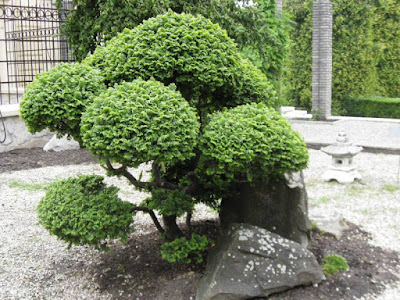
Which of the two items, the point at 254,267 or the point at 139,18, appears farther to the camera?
the point at 139,18

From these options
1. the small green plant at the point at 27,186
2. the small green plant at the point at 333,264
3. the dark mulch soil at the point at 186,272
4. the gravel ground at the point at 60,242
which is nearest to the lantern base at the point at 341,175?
the gravel ground at the point at 60,242

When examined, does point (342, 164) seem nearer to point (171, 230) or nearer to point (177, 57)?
point (171, 230)

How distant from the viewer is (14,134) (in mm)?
8602

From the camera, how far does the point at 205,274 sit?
11.3ft

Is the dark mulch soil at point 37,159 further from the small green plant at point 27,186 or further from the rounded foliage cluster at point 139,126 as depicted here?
the rounded foliage cluster at point 139,126

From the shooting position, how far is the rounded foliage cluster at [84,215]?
3.28m

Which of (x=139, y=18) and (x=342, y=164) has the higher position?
(x=139, y=18)

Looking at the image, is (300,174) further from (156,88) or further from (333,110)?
(333,110)

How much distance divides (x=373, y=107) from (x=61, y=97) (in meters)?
14.0

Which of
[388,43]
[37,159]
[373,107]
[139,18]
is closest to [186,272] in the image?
[139,18]

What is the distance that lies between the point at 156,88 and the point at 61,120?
2.57ft

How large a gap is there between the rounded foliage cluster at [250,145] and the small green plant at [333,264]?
3.21 feet

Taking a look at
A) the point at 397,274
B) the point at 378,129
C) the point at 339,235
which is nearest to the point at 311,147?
the point at 378,129

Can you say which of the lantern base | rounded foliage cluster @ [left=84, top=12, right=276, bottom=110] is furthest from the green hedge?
rounded foliage cluster @ [left=84, top=12, right=276, bottom=110]
